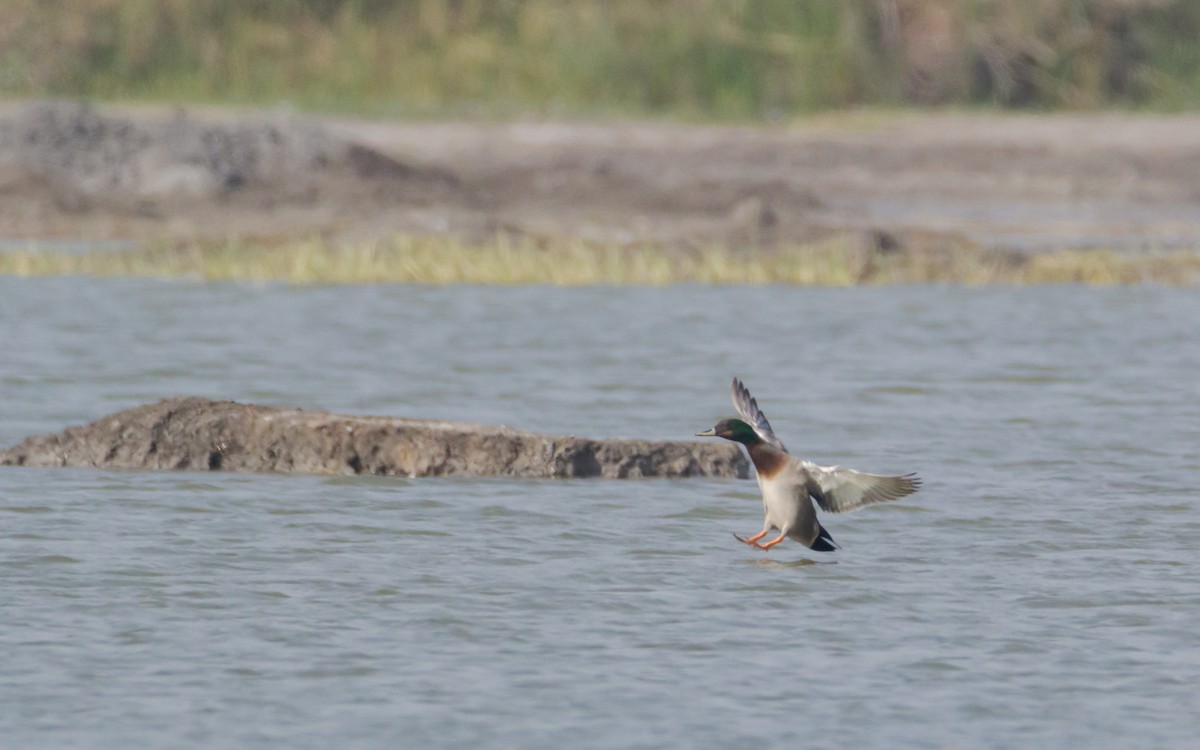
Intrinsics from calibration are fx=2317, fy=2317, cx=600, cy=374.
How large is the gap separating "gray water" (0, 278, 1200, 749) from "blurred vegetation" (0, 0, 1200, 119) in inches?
693

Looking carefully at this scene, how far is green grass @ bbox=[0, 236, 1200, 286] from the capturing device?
21.6 meters

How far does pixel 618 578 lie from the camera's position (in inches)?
337

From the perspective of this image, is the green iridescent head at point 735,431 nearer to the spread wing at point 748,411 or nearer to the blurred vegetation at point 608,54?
the spread wing at point 748,411

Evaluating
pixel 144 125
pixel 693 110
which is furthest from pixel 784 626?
pixel 693 110

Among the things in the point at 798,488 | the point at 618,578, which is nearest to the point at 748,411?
the point at 798,488

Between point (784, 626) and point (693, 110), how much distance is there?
25.4m

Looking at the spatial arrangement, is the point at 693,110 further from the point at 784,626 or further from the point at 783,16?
the point at 784,626

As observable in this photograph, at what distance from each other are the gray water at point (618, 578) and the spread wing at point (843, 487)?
11.2 inches

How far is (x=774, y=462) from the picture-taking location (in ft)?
28.8

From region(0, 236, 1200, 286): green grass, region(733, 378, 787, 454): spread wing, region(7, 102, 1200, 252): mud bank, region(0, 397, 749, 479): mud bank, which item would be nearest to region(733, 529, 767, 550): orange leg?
region(733, 378, 787, 454): spread wing

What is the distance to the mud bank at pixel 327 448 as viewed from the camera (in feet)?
35.3

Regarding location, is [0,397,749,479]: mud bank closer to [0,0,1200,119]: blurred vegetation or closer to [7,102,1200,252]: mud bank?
[7,102,1200,252]: mud bank

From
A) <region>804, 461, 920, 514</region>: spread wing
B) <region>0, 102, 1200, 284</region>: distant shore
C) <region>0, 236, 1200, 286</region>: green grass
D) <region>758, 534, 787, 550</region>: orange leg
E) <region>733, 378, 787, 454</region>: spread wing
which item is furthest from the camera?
<region>0, 102, 1200, 284</region>: distant shore

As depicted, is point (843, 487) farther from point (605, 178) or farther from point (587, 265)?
point (605, 178)
